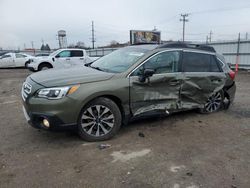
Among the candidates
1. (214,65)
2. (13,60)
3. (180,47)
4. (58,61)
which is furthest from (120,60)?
(13,60)

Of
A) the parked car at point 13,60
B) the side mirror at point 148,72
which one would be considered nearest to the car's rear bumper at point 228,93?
the side mirror at point 148,72

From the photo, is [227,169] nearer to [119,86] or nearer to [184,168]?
[184,168]

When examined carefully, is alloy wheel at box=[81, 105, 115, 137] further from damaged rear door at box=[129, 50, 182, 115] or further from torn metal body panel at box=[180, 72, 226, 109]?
torn metal body panel at box=[180, 72, 226, 109]

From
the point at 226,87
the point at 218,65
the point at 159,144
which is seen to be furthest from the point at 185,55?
the point at 159,144

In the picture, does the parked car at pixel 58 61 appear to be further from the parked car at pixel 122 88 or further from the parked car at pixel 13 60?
the parked car at pixel 122 88

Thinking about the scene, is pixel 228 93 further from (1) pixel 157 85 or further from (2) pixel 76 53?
(2) pixel 76 53

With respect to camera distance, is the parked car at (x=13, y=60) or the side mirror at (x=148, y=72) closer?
the side mirror at (x=148, y=72)

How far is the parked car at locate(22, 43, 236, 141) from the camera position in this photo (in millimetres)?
3479

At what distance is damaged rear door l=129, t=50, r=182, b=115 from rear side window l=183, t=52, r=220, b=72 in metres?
0.23

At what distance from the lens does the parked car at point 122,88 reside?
3479 millimetres

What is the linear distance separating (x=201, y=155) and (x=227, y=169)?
1.47 ft

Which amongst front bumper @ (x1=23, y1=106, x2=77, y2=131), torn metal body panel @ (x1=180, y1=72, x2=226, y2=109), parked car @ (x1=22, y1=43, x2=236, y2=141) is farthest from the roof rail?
front bumper @ (x1=23, y1=106, x2=77, y2=131)

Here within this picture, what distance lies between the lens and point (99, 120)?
3.81m

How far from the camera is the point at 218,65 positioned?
5.40 m
